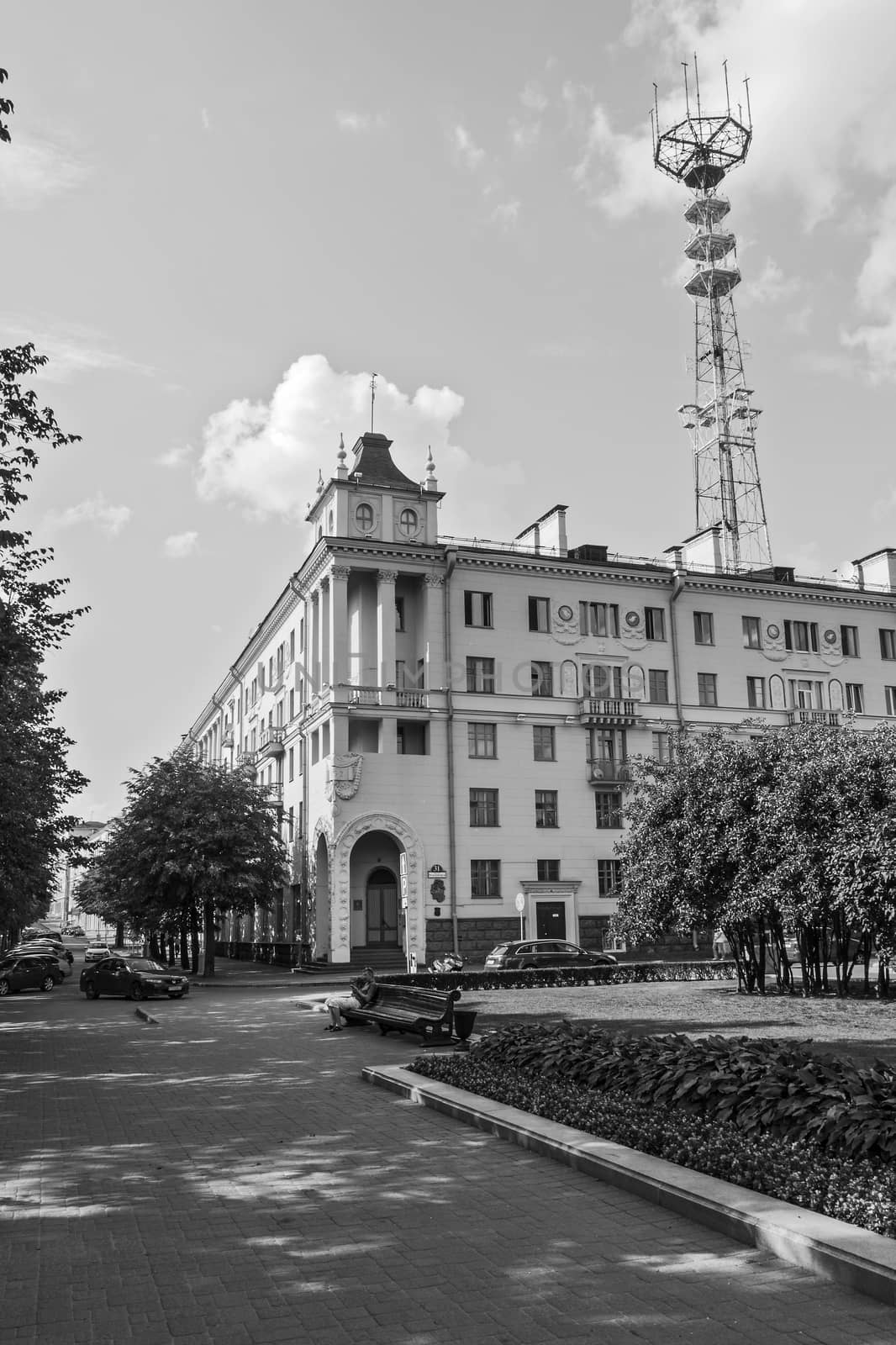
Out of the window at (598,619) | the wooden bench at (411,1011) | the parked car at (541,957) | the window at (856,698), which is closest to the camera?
the wooden bench at (411,1011)

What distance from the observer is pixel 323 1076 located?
1455cm

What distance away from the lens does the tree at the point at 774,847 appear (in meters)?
21.5

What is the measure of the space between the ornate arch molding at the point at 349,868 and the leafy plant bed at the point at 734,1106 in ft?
103

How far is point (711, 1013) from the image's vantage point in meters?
21.1

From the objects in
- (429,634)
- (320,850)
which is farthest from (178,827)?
(429,634)

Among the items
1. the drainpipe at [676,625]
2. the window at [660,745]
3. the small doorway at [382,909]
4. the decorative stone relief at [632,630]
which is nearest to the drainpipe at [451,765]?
the small doorway at [382,909]

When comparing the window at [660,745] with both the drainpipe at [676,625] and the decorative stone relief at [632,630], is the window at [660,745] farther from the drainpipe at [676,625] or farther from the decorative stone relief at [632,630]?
the decorative stone relief at [632,630]

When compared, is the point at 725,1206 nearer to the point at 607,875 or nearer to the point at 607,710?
the point at 607,875

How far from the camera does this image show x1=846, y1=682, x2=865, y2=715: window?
54.3 m

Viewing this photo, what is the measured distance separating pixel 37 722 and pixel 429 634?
2079 cm

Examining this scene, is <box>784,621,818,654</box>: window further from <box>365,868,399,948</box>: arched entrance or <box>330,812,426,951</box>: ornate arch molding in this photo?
<box>365,868,399,948</box>: arched entrance

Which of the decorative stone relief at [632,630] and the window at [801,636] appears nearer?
the decorative stone relief at [632,630]

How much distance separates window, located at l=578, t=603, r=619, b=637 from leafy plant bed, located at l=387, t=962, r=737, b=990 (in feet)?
65.7

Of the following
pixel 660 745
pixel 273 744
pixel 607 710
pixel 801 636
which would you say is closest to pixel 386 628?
pixel 607 710
